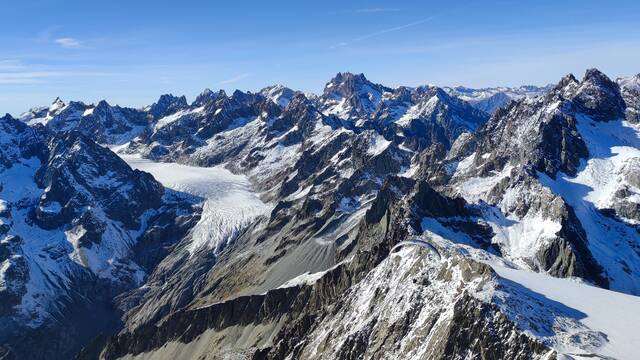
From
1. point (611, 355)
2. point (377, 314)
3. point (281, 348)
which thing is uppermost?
point (611, 355)

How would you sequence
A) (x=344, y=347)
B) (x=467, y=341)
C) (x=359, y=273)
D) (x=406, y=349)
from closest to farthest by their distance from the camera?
(x=467, y=341)
(x=406, y=349)
(x=344, y=347)
(x=359, y=273)

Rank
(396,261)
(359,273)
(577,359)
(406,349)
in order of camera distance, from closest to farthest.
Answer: (577,359), (406,349), (396,261), (359,273)

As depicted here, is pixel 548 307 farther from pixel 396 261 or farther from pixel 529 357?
pixel 396 261

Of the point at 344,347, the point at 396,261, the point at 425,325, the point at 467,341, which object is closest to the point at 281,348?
the point at 344,347

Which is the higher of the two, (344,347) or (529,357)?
(529,357)

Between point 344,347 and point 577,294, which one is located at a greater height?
point 577,294

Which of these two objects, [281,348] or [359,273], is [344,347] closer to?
[281,348]

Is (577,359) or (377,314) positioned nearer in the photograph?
(577,359)

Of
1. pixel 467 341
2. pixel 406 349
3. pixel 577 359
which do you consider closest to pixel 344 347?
pixel 406 349

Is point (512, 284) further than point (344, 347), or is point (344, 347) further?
point (344, 347)

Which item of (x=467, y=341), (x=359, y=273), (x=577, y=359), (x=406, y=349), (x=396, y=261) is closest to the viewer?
(x=577, y=359)
